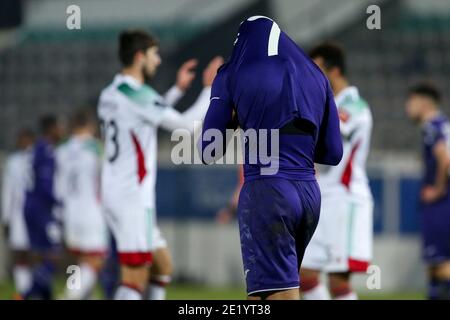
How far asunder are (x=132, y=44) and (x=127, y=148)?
802mm

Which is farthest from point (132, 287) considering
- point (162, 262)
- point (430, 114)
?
point (430, 114)

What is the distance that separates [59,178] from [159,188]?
2.96 metres

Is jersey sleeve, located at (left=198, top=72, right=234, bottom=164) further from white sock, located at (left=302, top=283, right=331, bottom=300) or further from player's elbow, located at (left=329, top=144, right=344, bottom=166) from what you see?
white sock, located at (left=302, top=283, right=331, bottom=300)

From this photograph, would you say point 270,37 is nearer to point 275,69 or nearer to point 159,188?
point 275,69

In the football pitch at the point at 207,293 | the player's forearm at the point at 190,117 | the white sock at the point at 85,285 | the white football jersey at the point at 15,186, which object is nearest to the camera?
the player's forearm at the point at 190,117

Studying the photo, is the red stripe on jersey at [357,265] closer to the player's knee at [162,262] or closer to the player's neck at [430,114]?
the player's knee at [162,262]

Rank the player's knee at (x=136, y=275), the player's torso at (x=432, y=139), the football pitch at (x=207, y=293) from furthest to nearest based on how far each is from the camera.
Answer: the football pitch at (x=207, y=293)
the player's torso at (x=432, y=139)
the player's knee at (x=136, y=275)

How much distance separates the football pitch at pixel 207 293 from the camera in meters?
14.4

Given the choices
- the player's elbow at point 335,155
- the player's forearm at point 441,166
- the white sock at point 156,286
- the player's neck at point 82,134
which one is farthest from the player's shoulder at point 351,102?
the player's neck at point 82,134

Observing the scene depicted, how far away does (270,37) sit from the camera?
6.14 metres

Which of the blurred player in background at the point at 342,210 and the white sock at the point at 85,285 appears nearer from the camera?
the blurred player in background at the point at 342,210

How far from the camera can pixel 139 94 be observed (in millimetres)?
8516

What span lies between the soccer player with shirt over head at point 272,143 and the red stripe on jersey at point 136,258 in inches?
95.5
